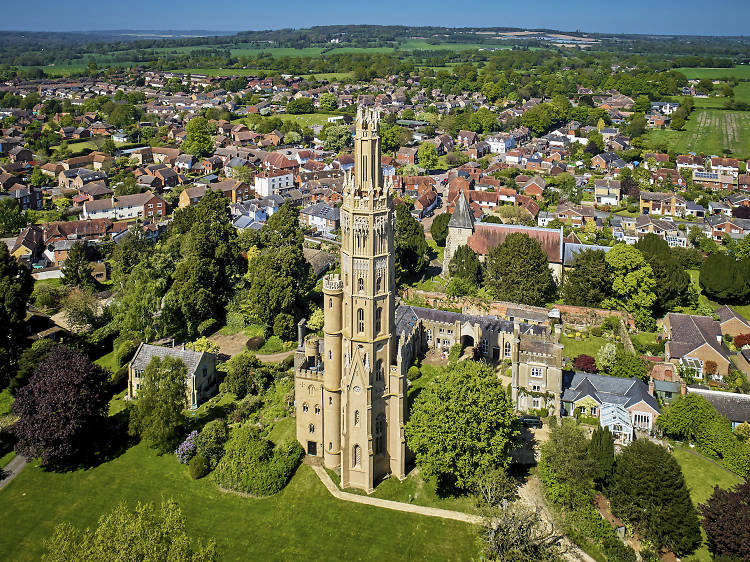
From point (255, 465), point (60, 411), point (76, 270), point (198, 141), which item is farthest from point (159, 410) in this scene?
point (198, 141)

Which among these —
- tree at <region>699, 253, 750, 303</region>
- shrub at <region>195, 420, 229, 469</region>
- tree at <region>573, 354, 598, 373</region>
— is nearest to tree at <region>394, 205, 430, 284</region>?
tree at <region>573, 354, 598, 373</region>

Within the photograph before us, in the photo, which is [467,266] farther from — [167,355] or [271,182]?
[271,182]

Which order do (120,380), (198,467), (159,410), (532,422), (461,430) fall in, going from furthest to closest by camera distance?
(120,380) → (532,422) → (159,410) → (198,467) → (461,430)

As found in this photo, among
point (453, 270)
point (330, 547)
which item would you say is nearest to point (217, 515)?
point (330, 547)

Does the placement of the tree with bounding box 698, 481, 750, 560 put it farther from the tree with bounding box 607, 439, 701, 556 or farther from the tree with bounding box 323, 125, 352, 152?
the tree with bounding box 323, 125, 352, 152

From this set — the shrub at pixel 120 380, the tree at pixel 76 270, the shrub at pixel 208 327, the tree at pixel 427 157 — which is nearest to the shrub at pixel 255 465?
the shrub at pixel 120 380

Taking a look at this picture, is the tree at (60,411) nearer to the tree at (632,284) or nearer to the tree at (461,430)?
the tree at (461,430)
